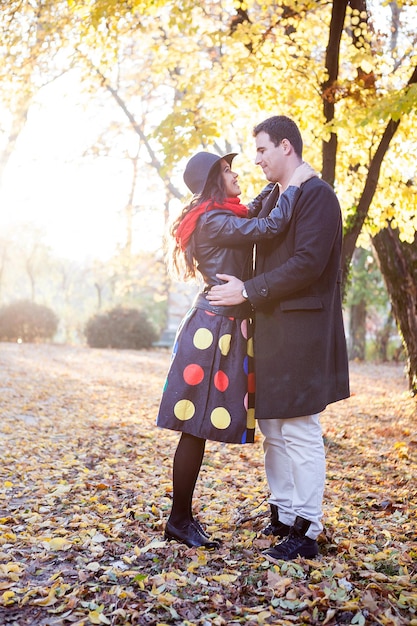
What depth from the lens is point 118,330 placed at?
54.4ft

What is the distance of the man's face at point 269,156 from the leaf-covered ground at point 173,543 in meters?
1.69

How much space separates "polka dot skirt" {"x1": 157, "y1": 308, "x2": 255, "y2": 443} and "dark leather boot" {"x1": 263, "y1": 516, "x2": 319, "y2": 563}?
41 centimetres

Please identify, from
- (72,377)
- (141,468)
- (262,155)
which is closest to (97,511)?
(141,468)

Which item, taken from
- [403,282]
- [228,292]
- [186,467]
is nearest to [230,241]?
[228,292]

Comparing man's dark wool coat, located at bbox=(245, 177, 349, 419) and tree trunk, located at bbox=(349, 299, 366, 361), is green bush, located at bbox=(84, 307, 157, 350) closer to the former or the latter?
tree trunk, located at bbox=(349, 299, 366, 361)

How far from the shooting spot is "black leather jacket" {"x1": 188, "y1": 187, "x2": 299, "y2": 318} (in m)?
2.63

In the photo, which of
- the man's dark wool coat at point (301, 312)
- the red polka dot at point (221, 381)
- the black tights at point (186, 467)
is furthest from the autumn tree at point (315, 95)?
the black tights at point (186, 467)

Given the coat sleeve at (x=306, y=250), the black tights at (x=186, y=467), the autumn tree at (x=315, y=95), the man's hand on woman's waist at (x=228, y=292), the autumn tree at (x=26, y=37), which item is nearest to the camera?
the coat sleeve at (x=306, y=250)

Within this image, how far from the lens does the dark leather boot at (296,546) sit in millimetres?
2686

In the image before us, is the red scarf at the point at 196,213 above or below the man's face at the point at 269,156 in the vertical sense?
below

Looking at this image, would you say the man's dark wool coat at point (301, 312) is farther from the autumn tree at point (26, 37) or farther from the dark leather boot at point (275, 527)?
the autumn tree at point (26, 37)

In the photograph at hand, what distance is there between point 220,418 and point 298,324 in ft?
1.74

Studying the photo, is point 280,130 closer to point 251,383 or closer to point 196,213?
point 196,213

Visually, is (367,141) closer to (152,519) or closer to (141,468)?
(141,468)
